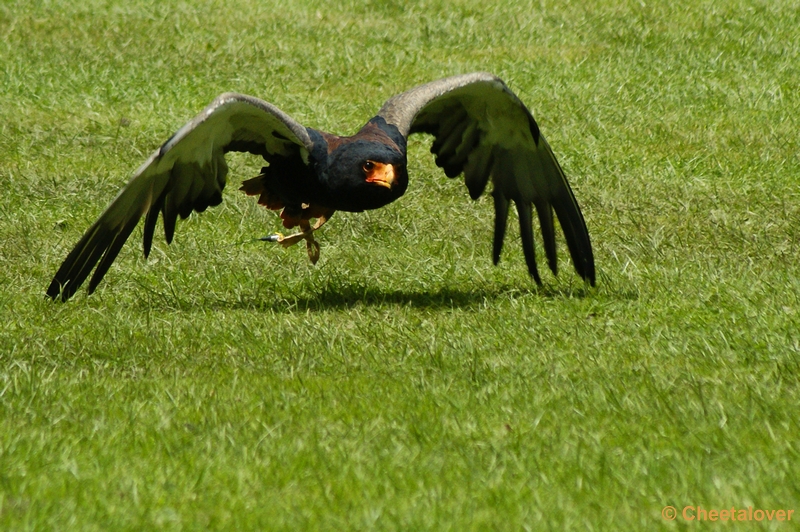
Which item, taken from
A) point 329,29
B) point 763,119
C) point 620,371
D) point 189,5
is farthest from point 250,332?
point 189,5

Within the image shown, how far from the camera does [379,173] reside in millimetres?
6461

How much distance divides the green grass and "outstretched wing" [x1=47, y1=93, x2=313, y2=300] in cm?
27

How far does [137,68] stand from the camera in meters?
12.2

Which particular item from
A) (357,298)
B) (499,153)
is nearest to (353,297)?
(357,298)

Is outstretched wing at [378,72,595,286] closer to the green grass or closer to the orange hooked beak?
the green grass

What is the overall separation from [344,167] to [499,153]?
4.51 feet

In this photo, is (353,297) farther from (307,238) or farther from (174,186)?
(174,186)

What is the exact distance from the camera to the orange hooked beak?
643 centimetres

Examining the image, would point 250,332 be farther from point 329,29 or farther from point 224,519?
point 329,29

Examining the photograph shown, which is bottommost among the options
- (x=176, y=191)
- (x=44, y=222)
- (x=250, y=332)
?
(x=44, y=222)

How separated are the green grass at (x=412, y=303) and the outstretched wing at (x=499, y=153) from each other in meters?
0.34

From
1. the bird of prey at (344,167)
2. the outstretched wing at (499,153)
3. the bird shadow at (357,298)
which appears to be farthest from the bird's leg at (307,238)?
the outstretched wing at (499,153)

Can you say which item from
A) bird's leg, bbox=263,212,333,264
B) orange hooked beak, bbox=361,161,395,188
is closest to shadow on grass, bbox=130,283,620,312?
bird's leg, bbox=263,212,333,264

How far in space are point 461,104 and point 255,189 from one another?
4.64ft
